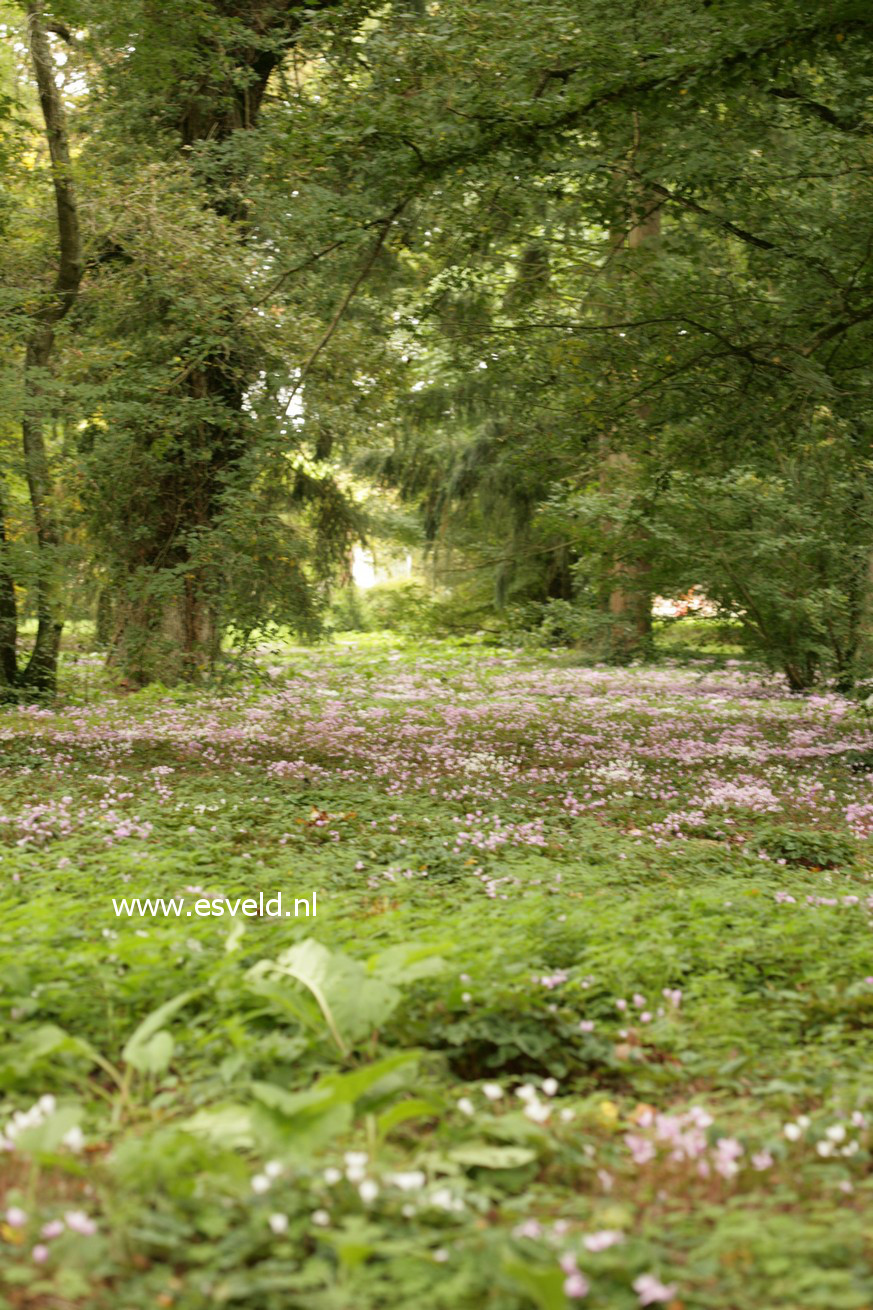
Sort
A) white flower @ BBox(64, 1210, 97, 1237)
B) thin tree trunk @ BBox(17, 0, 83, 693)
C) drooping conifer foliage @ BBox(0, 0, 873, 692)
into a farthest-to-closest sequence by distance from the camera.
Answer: thin tree trunk @ BBox(17, 0, 83, 693) < drooping conifer foliage @ BBox(0, 0, 873, 692) < white flower @ BBox(64, 1210, 97, 1237)

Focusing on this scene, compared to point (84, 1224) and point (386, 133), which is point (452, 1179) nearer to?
point (84, 1224)

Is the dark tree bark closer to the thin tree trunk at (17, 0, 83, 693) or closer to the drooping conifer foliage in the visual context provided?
the drooping conifer foliage

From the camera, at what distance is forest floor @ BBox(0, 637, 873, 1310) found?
269cm

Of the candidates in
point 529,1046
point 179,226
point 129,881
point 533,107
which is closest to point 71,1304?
point 529,1046

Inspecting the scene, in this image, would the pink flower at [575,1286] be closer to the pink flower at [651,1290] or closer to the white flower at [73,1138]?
the pink flower at [651,1290]

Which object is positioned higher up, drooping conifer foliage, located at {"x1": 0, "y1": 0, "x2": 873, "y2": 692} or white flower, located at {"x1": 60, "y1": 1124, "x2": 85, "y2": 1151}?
drooping conifer foliage, located at {"x1": 0, "y1": 0, "x2": 873, "y2": 692}

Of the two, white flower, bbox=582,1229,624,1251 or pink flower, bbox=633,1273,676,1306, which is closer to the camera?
pink flower, bbox=633,1273,676,1306

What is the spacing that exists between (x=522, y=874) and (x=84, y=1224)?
400 centimetres

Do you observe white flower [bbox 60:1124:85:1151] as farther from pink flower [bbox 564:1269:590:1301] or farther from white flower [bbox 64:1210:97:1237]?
pink flower [bbox 564:1269:590:1301]

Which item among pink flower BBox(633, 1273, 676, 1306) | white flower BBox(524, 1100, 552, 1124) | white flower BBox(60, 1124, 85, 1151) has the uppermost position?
white flower BBox(60, 1124, 85, 1151)


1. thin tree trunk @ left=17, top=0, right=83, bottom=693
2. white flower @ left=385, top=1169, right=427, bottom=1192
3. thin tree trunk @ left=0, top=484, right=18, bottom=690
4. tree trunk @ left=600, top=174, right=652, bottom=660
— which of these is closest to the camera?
white flower @ left=385, top=1169, right=427, bottom=1192

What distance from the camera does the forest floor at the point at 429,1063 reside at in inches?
106

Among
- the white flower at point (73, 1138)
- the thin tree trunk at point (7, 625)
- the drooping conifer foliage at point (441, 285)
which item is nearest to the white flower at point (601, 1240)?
the white flower at point (73, 1138)

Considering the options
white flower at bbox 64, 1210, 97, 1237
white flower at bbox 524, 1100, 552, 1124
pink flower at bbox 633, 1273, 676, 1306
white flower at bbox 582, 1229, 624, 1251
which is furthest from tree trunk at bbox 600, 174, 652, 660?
white flower at bbox 64, 1210, 97, 1237
